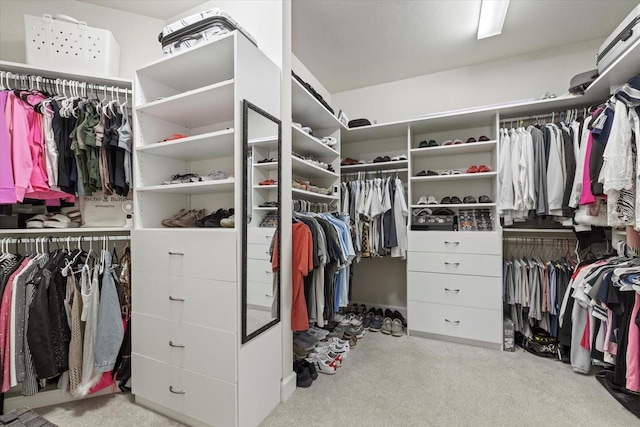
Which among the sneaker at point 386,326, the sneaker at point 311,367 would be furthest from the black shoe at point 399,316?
the sneaker at point 311,367

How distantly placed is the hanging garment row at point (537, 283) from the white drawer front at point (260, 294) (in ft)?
7.26

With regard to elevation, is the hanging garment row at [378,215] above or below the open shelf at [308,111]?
below

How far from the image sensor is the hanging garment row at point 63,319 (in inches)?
58.2

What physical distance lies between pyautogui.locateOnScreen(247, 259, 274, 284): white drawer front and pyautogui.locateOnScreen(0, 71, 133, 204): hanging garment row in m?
1.04

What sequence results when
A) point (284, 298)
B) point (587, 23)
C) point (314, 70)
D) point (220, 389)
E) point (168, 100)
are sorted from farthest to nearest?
1. point (314, 70)
2. point (587, 23)
3. point (284, 298)
4. point (168, 100)
5. point (220, 389)

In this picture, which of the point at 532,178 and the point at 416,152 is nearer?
the point at 532,178

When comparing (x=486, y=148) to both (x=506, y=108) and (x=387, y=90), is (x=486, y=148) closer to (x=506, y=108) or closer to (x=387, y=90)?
(x=506, y=108)

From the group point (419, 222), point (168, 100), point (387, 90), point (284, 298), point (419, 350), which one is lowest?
point (419, 350)

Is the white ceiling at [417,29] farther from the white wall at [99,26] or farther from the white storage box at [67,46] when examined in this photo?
the white storage box at [67,46]

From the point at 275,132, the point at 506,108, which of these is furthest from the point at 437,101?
the point at 275,132

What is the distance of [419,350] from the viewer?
94.2 inches

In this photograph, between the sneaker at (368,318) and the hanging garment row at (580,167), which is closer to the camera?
the hanging garment row at (580,167)

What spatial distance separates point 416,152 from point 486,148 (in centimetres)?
67

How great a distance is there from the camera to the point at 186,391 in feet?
4.90
